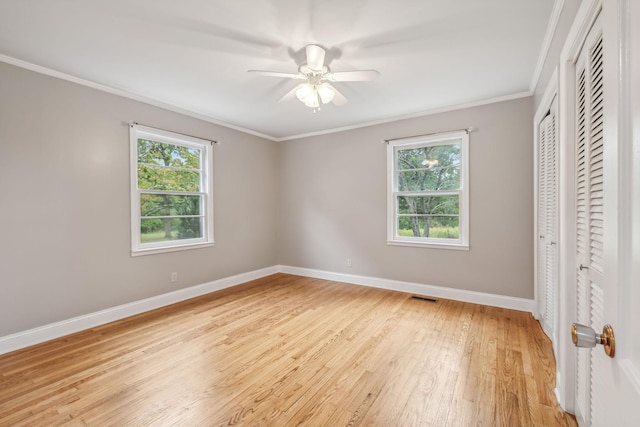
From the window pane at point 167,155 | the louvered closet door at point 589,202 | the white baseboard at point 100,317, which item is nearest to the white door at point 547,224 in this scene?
the louvered closet door at point 589,202

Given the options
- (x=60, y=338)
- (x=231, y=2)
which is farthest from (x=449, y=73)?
(x=60, y=338)

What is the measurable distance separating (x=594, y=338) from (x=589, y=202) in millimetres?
1027

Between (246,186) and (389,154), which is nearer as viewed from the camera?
(389,154)

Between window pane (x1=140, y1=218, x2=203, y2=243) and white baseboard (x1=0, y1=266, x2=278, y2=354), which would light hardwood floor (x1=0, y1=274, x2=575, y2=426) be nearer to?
white baseboard (x1=0, y1=266, x2=278, y2=354)

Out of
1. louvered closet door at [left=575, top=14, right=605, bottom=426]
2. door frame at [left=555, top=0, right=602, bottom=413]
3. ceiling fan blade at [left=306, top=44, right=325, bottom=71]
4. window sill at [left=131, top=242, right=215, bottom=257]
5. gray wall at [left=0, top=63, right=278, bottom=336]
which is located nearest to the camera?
louvered closet door at [left=575, top=14, right=605, bottom=426]

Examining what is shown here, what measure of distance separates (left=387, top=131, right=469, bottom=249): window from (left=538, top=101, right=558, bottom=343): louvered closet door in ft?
2.88

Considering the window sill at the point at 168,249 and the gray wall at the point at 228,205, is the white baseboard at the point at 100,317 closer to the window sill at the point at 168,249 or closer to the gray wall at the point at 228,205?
the gray wall at the point at 228,205

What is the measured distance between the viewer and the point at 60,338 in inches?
107

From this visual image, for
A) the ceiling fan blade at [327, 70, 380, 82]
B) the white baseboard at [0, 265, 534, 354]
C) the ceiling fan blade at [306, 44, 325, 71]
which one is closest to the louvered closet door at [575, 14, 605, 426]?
the ceiling fan blade at [327, 70, 380, 82]

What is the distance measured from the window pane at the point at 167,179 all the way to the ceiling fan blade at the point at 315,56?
2.45 m

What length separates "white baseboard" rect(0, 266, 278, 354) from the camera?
8.26ft

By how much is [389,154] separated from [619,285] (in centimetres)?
380

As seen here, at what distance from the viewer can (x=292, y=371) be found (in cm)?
216

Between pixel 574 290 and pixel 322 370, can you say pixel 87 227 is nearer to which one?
pixel 322 370
